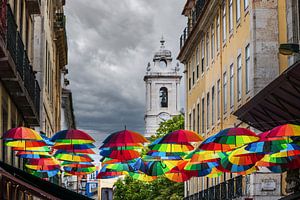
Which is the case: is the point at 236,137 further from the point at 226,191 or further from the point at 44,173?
the point at 226,191

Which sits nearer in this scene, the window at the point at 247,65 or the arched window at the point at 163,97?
the window at the point at 247,65

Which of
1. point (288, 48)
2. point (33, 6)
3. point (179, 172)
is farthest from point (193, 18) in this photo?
point (288, 48)

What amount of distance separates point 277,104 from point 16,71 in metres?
8.08

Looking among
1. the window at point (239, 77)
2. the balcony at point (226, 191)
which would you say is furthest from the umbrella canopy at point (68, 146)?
the window at point (239, 77)

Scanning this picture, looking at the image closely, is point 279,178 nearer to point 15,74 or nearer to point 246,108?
point 246,108

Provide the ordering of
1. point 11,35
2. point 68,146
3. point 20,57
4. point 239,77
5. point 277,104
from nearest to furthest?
point 11,35
point 68,146
point 20,57
point 277,104
point 239,77

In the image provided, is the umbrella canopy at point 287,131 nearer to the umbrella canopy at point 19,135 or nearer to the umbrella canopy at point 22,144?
the umbrella canopy at point 19,135

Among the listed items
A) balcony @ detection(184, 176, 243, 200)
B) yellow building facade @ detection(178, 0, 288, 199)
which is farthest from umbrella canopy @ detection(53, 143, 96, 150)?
balcony @ detection(184, 176, 243, 200)

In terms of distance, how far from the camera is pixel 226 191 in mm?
36844

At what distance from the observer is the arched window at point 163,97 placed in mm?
133850

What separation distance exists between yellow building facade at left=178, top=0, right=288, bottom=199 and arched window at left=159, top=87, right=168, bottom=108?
259 feet

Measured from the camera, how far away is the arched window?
439 feet

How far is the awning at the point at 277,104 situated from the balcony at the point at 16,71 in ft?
20.8

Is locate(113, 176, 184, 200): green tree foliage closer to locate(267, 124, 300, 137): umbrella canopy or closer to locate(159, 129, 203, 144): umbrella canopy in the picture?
locate(159, 129, 203, 144): umbrella canopy
